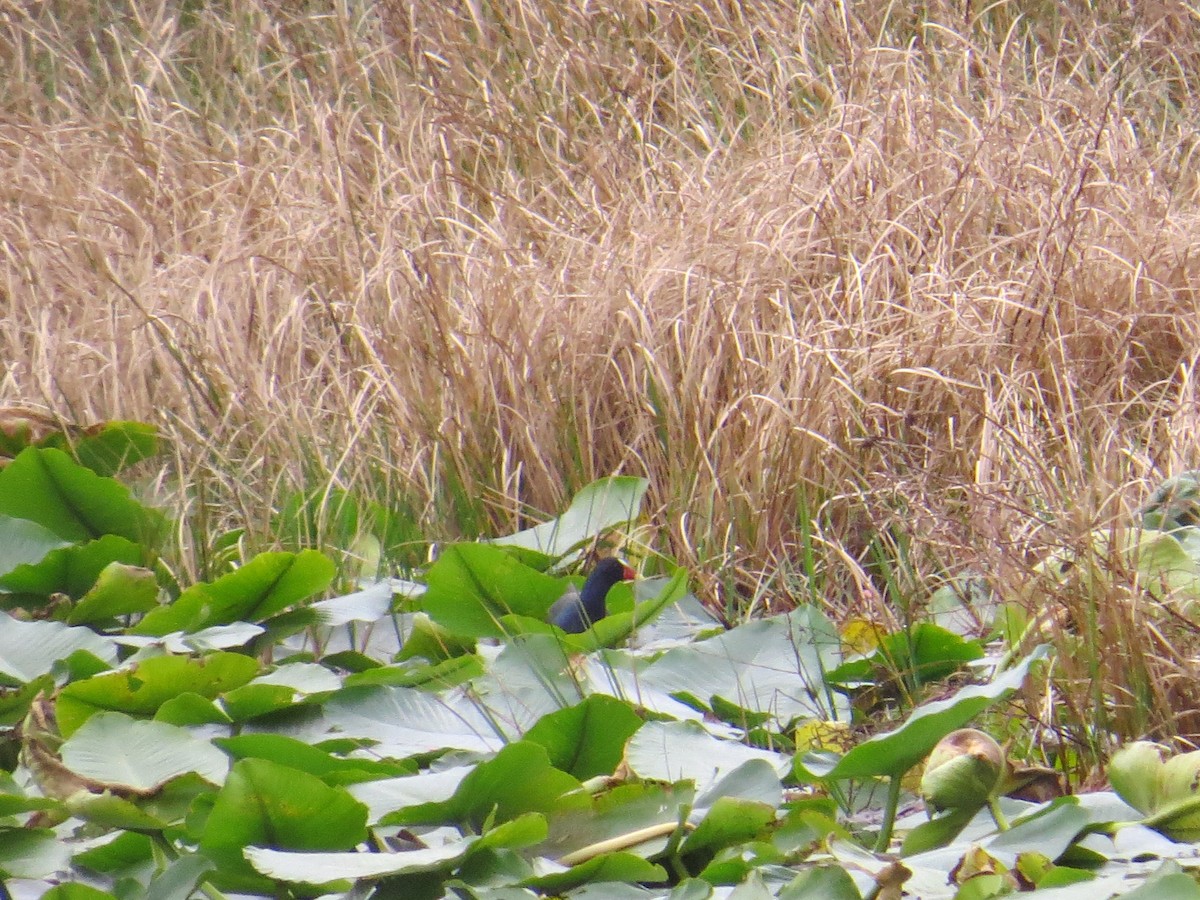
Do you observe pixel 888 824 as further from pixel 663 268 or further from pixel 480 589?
pixel 663 268

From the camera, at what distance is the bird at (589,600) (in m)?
2.21

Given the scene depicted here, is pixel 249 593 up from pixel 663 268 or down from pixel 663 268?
down

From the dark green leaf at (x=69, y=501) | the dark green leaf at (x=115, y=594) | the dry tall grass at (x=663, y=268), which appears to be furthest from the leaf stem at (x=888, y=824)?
the dark green leaf at (x=69, y=501)

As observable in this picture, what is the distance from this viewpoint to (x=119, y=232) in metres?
4.43

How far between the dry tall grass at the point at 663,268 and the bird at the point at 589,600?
0.96 feet

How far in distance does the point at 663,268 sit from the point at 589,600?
1.19 meters

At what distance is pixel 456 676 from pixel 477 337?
1191 mm

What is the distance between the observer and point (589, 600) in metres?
2.24

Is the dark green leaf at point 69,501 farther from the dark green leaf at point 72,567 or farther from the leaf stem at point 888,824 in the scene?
the leaf stem at point 888,824

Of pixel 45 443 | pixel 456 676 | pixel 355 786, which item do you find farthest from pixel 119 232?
pixel 355 786

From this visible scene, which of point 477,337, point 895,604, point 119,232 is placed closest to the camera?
point 895,604

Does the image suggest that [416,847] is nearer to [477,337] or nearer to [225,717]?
[225,717]

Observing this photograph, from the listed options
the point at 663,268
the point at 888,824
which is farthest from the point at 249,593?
the point at 663,268

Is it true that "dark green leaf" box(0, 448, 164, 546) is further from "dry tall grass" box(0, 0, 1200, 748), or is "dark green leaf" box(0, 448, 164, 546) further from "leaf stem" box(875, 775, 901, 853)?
"leaf stem" box(875, 775, 901, 853)
